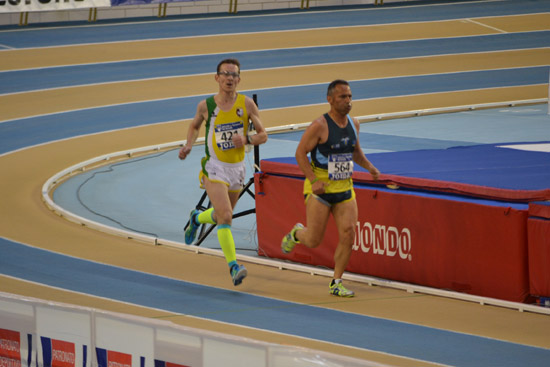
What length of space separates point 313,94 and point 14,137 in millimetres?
6004

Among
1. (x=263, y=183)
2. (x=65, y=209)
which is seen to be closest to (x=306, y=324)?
(x=263, y=183)

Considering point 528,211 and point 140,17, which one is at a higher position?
point 140,17

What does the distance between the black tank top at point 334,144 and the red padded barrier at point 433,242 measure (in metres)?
0.80

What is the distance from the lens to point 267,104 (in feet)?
60.9

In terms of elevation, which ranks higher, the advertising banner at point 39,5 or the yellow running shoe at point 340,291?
the advertising banner at point 39,5

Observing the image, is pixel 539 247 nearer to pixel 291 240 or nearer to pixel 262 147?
pixel 291 240

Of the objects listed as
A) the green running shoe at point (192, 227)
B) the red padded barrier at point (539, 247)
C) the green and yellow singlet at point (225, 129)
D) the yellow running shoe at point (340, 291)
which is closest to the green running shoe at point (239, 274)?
the yellow running shoe at point (340, 291)

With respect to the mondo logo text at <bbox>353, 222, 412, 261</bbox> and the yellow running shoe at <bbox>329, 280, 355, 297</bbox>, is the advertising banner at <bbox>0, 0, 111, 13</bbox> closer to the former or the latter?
the mondo logo text at <bbox>353, 222, 412, 261</bbox>

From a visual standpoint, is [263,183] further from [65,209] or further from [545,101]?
[545,101]

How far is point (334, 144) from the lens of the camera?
24.9 ft

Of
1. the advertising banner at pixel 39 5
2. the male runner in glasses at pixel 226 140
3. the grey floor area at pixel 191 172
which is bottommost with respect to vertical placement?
the grey floor area at pixel 191 172

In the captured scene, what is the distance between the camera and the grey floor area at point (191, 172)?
1091 cm

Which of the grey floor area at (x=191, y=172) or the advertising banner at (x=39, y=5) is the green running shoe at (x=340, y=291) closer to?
the grey floor area at (x=191, y=172)

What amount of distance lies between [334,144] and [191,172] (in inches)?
253
